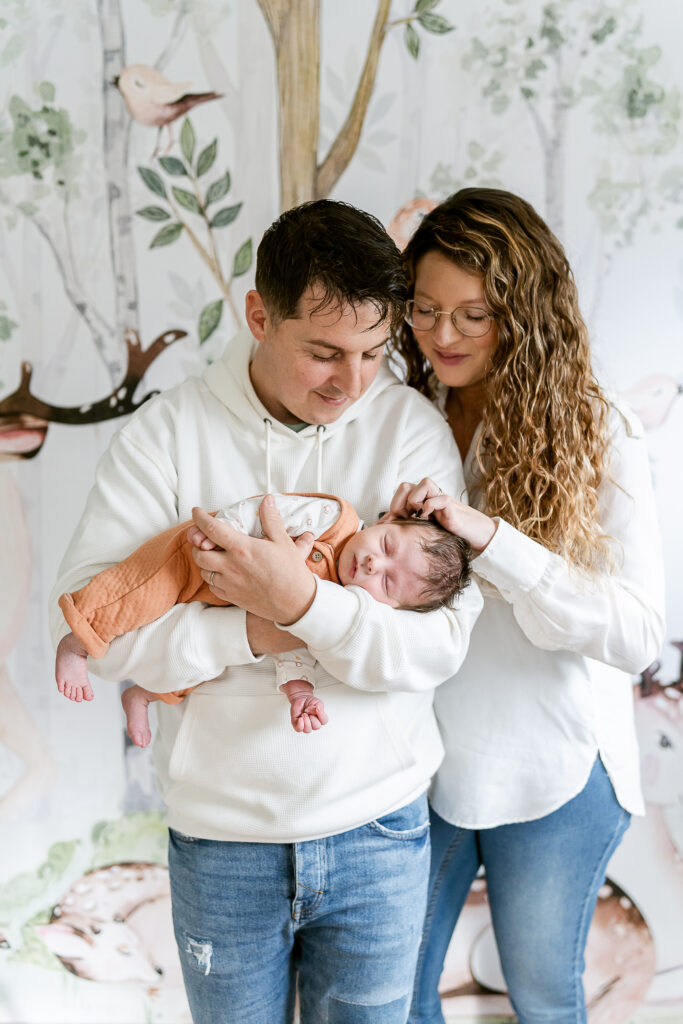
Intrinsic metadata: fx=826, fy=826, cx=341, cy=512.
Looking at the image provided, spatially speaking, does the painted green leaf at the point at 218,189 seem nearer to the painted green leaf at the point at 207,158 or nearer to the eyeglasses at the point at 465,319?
the painted green leaf at the point at 207,158

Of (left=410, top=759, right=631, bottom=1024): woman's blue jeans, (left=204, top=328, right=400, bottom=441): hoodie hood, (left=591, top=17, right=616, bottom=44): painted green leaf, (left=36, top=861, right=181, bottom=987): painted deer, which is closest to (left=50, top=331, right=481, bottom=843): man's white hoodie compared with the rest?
(left=204, top=328, right=400, bottom=441): hoodie hood

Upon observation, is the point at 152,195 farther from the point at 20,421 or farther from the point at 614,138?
the point at 614,138

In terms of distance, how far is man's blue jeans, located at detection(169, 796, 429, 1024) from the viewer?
4.26 feet

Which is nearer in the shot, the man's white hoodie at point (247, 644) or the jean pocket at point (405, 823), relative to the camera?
the man's white hoodie at point (247, 644)

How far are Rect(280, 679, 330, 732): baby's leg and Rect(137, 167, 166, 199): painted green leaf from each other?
1.31 meters

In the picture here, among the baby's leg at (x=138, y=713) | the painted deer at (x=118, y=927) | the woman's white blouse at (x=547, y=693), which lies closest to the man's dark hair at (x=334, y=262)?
the woman's white blouse at (x=547, y=693)

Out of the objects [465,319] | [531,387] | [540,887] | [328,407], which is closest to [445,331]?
[465,319]

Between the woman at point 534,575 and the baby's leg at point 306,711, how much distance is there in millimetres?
329

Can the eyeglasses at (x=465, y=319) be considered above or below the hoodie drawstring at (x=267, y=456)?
above

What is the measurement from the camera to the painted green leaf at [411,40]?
6.25ft

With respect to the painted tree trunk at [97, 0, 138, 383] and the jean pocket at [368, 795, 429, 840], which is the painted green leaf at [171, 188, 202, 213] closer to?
the painted tree trunk at [97, 0, 138, 383]

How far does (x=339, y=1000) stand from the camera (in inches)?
53.4

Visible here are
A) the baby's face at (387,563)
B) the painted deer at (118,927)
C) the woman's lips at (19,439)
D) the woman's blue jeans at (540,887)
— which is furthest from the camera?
the painted deer at (118,927)

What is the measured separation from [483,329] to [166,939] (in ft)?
5.78
